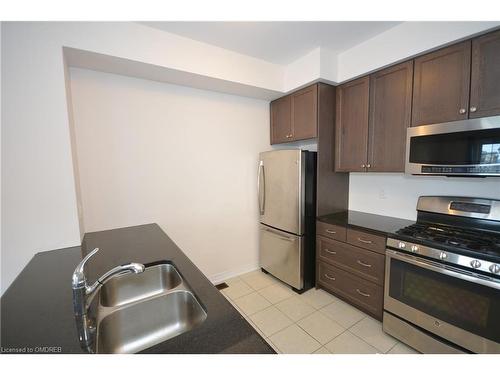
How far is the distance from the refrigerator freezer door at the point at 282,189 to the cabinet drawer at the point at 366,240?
0.50 metres

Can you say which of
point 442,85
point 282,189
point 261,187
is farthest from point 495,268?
point 261,187

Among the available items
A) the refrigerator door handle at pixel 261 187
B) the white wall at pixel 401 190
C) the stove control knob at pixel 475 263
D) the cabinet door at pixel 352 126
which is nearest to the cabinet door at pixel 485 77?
the white wall at pixel 401 190

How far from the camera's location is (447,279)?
1.46m

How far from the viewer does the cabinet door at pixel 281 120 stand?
2682 mm

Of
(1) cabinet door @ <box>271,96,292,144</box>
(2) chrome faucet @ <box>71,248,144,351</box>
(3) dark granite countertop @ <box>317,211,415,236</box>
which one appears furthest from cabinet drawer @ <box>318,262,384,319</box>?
(2) chrome faucet @ <box>71,248,144,351</box>

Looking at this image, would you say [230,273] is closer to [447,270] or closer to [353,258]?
[353,258]

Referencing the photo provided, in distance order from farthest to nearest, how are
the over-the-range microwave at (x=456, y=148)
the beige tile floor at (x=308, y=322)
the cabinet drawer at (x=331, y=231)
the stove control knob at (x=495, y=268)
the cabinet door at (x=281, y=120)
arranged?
the cabinet door at (x=281, y=120), the cabinet drawer at (x=331, y=231), the beige tile floor at (x=308, y=322), the over-the-range microwave at (x=456, y=148), the stove control knob at (x=495, y=268)

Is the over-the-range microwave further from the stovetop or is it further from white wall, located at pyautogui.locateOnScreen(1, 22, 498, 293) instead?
white wall, located at pyautogui.locateOnScreen(1, 22, 498, 293)

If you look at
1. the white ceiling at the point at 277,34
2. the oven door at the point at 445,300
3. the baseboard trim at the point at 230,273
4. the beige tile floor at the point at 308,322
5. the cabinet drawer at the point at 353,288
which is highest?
the white ceiling at the point at 277,34

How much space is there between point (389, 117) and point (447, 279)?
137cm

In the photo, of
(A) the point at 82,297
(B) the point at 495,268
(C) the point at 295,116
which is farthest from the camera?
(C) the point at 295,116

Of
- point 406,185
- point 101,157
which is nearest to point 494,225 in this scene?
point 406,185

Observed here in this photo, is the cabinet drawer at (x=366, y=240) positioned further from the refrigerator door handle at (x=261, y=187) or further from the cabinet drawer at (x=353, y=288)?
the refrigerator door handle at (x=261, y=187)
